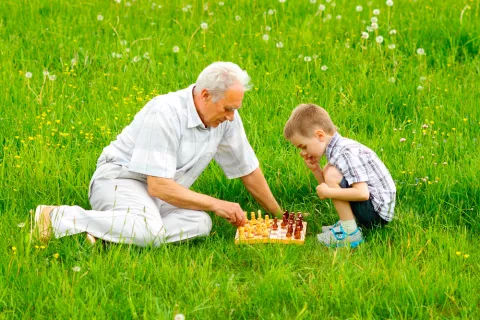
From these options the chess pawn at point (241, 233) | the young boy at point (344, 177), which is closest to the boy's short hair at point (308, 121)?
the young boy at point (344, 177)

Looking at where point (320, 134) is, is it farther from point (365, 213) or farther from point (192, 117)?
point (192, 117)

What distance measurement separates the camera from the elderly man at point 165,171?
5.74 m

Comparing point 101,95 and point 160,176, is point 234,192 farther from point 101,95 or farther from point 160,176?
point 101,95

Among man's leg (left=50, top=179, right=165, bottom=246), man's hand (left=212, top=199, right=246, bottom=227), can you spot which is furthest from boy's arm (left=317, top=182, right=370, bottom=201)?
man's leg (left=50, top=179, right=165, bottom=246)

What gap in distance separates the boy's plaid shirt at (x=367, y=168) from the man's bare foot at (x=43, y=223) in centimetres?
182

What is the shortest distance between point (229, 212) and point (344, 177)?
77cm

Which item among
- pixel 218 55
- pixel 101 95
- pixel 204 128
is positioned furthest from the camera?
pixel 218 55

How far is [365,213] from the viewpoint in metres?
5.93

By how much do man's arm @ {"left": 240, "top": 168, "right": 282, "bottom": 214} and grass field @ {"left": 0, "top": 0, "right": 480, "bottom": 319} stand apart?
19cm

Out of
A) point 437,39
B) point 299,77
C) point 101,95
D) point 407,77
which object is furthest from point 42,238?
point 437,39

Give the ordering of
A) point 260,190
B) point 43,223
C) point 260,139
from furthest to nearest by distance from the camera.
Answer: point 260,139
point 260,190
point 43,223

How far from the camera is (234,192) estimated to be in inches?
262

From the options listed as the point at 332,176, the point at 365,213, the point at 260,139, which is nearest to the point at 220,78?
the point at 332,176

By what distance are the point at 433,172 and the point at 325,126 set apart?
3.59 feet
